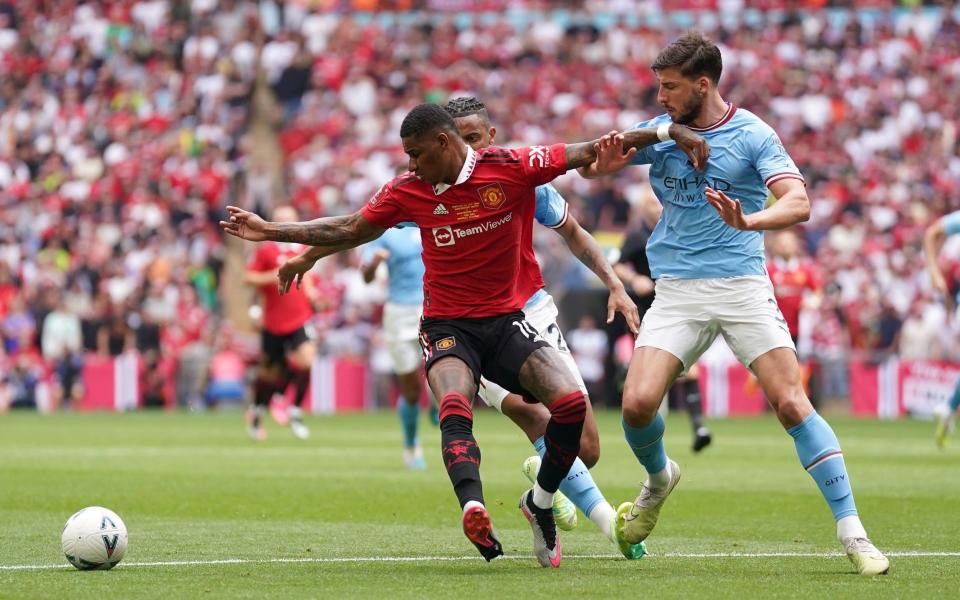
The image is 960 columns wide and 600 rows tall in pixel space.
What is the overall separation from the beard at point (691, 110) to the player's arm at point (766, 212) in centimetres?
82

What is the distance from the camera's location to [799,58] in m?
34.3

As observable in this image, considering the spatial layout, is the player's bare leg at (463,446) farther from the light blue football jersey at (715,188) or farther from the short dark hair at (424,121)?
the light blue football jersey at (715,188)

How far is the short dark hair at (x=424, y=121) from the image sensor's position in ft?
26.0

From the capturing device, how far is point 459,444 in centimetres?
782

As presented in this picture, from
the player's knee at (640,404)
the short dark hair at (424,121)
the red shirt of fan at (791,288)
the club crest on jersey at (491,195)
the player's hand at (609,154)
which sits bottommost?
the red shirt of fan at (791,288)

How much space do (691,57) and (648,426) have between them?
6.01ft

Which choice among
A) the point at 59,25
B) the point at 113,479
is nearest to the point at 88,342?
the point at 59,25

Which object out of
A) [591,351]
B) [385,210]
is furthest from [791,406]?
[591,351]

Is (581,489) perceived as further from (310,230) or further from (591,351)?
(591,351)

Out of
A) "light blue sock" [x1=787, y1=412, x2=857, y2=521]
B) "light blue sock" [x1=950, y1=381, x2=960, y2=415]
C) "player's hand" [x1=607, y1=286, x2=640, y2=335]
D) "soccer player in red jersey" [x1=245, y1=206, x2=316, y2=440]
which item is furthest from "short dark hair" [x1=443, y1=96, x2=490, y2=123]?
"soccer player in red jersey" [x1=245, y1=206, x2=316, y2=440]

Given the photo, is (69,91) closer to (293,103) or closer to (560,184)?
(293,103)

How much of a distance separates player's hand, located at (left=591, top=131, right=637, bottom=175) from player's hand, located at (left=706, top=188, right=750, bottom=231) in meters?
0.69

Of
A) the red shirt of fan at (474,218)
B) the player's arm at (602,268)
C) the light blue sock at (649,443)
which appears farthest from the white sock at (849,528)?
the red shirt of fan at (474,218)

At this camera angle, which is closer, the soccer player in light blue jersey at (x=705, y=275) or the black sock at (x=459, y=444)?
the black sock at (x=459, y=444)
